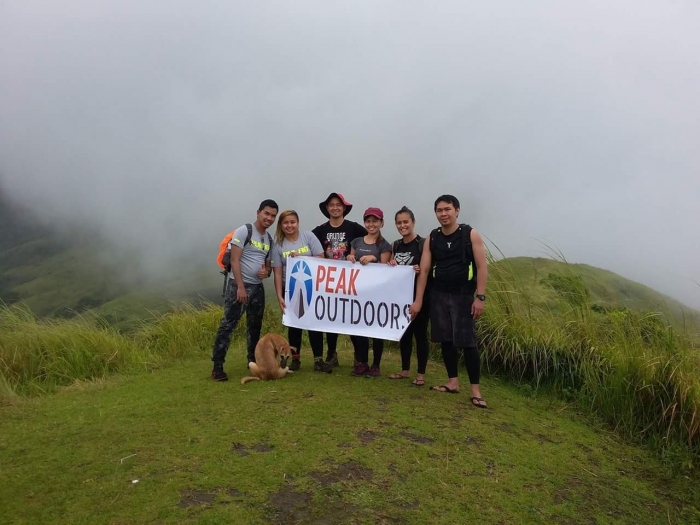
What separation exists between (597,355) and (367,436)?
11.9 feet

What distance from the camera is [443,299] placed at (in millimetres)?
5332

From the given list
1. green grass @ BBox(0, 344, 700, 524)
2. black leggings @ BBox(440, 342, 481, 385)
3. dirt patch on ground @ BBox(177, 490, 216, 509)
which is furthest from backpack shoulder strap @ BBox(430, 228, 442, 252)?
dirt patch on ground @ BBox(177, 490, 216, 509)

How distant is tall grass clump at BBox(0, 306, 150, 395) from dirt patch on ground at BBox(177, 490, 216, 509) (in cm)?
448

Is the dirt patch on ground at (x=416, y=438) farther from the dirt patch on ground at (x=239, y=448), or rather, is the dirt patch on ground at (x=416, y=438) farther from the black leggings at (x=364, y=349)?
the black leggings at (x=364, y=349)

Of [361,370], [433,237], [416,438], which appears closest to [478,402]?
[416,438]

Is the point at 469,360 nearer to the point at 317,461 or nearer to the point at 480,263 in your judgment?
the point at 480,263

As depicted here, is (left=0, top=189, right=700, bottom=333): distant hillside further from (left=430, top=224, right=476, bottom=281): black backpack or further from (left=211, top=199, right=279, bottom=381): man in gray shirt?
(left=211, top=199, right=279, bottom=381): man in gray shirt

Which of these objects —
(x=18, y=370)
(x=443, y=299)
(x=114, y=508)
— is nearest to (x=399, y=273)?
(x=443, y=299)

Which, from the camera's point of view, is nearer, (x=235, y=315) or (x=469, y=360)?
(x=469, y=360)

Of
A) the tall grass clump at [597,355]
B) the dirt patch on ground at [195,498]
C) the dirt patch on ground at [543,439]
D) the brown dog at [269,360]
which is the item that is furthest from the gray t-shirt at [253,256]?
the dirt patch on ground at [543,439]

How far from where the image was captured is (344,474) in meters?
3.55

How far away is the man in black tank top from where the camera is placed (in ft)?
16.6

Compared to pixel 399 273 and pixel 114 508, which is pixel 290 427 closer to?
pixel 114 508

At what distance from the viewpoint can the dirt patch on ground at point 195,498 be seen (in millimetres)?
3107
